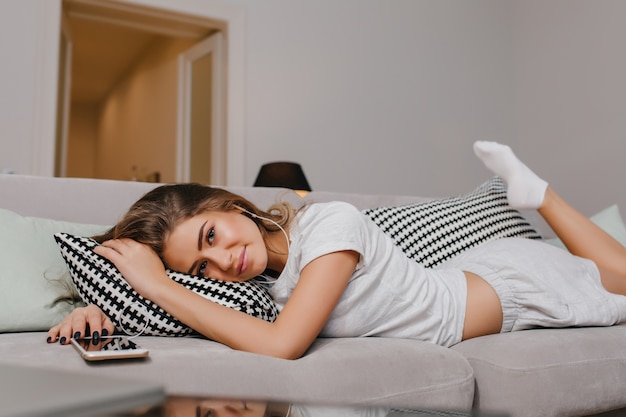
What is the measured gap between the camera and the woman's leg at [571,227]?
1.72 m

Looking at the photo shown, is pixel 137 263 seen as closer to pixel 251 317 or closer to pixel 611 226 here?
pixel 251 317

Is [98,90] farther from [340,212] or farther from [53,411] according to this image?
[53,411]

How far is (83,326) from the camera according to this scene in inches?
42.3

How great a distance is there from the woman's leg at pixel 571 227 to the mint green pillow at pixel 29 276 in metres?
1.35

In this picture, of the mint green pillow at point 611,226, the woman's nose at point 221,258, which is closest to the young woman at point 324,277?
the woman's nose at point 221,258

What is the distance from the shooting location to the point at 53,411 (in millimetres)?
336

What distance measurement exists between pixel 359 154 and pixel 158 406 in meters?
3.50

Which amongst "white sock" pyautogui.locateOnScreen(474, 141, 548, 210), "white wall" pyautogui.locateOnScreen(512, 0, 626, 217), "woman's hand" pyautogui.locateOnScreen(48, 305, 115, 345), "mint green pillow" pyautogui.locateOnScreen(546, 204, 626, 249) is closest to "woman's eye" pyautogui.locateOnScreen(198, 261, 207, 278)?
"woman's hand" pyautogui.locateOnScreen(48, 305, 115, 345)

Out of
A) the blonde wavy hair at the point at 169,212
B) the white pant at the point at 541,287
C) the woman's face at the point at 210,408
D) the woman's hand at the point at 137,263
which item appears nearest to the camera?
the woman's face at the point at 210,408

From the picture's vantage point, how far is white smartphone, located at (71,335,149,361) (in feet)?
2.77

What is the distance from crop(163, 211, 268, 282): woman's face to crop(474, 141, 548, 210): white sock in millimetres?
961

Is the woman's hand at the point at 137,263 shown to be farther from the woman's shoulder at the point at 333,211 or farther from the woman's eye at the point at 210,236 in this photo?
the woman's shoulder at the point at 333,211

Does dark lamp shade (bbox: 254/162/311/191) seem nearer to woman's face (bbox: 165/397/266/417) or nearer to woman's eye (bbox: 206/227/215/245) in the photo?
woman's eye (bbox: 206/227/215/245)

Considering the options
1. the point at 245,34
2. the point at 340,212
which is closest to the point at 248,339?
the point at 340,212
